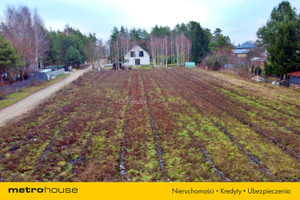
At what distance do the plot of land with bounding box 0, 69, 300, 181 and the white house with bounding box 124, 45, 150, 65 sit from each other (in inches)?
1546

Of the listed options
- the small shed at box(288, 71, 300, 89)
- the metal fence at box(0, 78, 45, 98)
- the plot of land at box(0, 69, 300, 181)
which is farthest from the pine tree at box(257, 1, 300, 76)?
the metal fence at box(0, 78, 45, 98)

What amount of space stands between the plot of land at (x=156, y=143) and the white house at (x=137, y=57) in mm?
39263

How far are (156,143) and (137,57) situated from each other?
4479cm

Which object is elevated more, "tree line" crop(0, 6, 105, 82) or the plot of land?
"tree line" crop(0, 6, 105, 82)

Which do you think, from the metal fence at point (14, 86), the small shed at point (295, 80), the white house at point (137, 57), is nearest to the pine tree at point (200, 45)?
the white house at point (137, 57)

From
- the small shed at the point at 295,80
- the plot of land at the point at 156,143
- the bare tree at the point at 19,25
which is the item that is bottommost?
the plot of land at the point at 156,143

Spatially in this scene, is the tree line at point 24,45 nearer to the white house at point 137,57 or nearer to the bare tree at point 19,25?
the bare tree at point 19,25

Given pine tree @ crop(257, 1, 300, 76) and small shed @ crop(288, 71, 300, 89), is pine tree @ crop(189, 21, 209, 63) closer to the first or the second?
pine tree @ crop(257, 1, 300, 76)

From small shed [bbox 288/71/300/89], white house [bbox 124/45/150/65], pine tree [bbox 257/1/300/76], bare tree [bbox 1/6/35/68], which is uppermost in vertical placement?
bare tree [bbox 1/6/35/68]

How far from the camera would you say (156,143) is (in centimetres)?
684

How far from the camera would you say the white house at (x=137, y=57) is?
4945 cm

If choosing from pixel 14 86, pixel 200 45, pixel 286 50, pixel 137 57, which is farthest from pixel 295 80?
pixel 137 57

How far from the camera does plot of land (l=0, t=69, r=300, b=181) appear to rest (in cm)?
508
